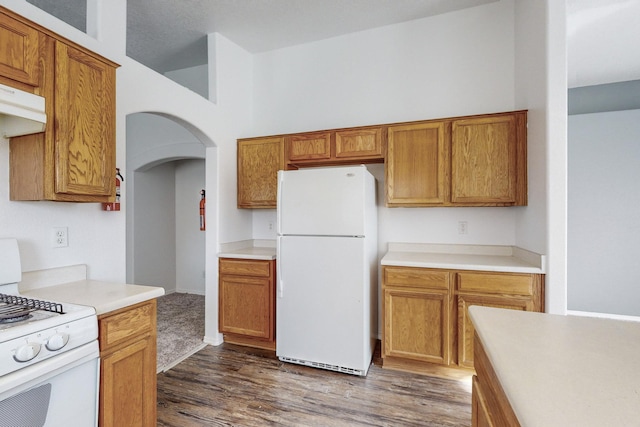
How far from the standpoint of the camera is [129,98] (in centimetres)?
226

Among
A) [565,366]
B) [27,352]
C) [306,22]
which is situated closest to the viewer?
[565,366]

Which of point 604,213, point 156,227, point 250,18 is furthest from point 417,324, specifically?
point 156,227

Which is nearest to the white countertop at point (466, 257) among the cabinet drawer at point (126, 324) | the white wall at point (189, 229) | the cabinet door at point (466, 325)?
the cabinet door at point (466, 325)

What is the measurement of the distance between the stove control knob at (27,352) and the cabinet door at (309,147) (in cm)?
243

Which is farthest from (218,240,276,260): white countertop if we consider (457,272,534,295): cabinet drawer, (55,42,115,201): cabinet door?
(457,272,534,295): cabinet drawer

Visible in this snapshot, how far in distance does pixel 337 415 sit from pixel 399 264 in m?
1.17

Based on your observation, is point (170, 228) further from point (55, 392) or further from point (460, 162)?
point (460, 162)

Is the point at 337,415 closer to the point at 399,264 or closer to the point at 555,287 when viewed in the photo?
the point at 399,264

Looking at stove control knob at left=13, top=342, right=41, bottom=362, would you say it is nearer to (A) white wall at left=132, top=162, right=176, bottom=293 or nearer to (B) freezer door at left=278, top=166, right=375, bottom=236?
(B) freezer door at left=278, top=166, right=375, bottom=236

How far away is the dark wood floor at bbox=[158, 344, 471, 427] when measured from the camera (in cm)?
199

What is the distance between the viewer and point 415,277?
2.51 metres

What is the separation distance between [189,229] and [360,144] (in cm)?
361

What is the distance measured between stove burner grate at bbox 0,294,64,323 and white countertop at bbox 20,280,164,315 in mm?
120

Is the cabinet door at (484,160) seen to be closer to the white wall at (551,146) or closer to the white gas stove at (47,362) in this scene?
the white wall at (551,146)
